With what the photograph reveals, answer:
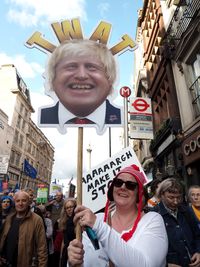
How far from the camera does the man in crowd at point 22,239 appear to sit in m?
3.46

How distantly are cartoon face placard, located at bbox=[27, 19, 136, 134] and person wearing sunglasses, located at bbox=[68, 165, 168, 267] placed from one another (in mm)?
783

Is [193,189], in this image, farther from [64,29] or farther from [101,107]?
[64,29]

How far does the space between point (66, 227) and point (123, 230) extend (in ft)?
10.6

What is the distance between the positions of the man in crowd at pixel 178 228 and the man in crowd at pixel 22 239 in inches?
78.6

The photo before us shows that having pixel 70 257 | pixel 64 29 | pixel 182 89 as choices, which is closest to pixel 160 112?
pixel 182 89

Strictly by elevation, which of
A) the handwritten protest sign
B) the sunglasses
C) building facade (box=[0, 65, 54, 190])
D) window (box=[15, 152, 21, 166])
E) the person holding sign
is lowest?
the sunglasses

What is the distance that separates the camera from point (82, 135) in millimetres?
2170

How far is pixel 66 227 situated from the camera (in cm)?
453

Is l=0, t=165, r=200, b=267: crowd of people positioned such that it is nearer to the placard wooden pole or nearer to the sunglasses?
the sunglasses

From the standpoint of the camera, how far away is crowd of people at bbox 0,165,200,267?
1.31 meters

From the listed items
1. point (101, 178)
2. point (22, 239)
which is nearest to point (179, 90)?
point (101, 178)

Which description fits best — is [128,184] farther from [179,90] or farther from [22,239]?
[179,90]

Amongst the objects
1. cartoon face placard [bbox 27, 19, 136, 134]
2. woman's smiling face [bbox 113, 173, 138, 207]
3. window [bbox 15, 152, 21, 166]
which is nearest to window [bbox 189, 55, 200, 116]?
cartoon face placard [bbox 27, 19, 136, 134]

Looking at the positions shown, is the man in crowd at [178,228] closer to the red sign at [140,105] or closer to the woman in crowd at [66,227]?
the woman in crowd at [66,227]
